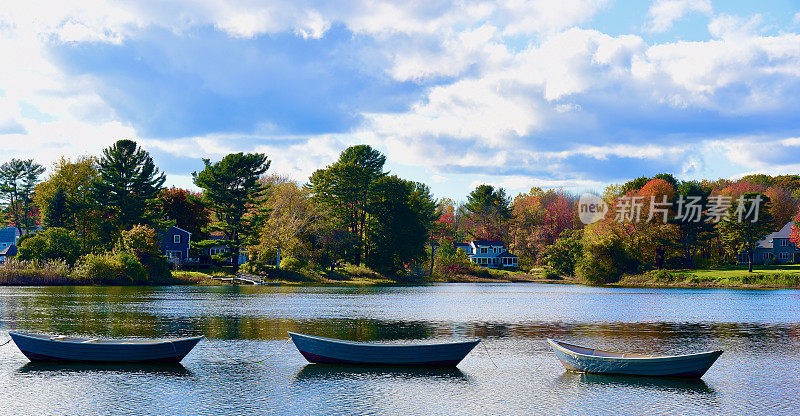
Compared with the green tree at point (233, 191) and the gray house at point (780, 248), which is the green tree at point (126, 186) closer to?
the green tree at point (233, 191)

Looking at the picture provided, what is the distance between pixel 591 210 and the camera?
161250mm

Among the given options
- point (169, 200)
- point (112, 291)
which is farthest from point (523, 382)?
point (169, 200)

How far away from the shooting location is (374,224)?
12962cm

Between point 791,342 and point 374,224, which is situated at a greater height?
point 374,224

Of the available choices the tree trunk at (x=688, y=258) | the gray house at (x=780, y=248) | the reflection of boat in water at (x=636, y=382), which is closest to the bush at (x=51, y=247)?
the reflection of boat in water at (x=636, y=382)

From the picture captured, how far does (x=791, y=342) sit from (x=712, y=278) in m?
76.5

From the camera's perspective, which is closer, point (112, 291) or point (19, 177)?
point (112, 291)

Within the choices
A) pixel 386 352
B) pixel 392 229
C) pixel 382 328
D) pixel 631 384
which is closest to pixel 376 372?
pixel 386 352

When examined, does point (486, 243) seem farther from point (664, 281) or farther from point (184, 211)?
point (184, 211)

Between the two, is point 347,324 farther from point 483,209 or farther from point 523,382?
point 483,209

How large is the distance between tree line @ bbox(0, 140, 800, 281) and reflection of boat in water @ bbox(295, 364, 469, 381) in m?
75.0

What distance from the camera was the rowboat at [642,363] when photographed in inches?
1159

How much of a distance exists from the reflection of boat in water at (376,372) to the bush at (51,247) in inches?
3105

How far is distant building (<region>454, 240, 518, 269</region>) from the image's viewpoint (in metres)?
178
